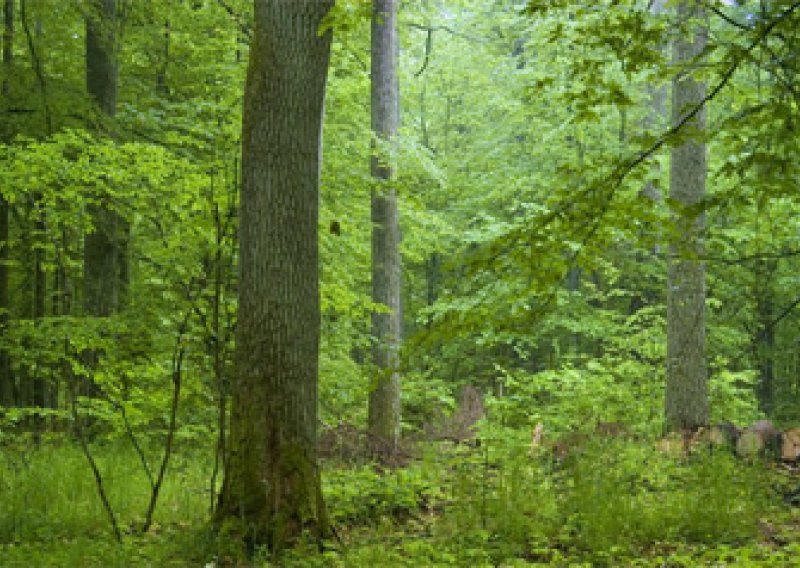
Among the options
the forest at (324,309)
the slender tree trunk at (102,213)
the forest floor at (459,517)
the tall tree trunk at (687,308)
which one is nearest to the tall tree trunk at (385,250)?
the forest at (324,309)

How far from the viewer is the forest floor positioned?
15.0 ft

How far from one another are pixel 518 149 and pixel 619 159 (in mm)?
14040

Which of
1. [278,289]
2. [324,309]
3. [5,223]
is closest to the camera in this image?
[278,289]

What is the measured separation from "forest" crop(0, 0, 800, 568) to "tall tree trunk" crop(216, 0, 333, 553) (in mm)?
19

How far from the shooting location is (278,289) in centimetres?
482

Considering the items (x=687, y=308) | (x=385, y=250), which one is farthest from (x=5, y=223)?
(x=687, y=308)

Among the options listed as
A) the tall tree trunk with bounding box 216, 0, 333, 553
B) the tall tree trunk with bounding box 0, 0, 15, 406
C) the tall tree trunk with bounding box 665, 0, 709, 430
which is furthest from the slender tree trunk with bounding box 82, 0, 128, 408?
the tall tree trunk with bounding box 665, 0, 709, 430

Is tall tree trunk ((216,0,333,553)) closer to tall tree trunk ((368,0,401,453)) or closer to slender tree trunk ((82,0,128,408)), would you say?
slender tree trunk ((82,0,128,408))

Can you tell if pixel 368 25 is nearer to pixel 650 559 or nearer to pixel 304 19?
pixel 304 19

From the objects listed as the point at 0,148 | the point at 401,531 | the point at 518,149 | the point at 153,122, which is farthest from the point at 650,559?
the point at 518,149

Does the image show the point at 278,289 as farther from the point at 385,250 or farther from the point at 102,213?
the point at 385,250

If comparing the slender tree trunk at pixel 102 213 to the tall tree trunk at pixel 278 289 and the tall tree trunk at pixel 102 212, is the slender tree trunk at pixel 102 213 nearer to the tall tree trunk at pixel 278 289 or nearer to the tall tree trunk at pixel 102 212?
the tall tree trunk at pixel 102 212

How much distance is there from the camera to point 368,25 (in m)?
11.8

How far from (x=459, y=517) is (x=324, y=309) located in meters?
3.39
